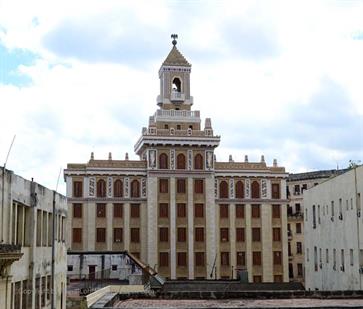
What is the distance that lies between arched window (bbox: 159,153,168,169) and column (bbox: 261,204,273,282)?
12.6 m

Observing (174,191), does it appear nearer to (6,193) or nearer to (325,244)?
(325,244)

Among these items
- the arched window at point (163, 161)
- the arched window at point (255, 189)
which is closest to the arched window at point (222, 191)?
the arched window at point (255, 189)

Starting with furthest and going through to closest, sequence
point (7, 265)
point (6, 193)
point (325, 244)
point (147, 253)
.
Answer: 1. point (147, 253)
2. point (325, 244)
3. point (6, 193)
4. point (7, 265)

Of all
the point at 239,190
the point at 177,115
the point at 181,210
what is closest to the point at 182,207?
the point at 181,210

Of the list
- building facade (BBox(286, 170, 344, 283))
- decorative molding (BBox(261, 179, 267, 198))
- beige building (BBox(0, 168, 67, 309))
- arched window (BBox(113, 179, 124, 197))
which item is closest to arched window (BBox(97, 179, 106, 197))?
arched window (BBox(113, 179, 124, 197))

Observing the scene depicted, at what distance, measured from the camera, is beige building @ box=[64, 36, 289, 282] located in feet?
234

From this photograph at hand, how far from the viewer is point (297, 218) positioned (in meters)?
92.8

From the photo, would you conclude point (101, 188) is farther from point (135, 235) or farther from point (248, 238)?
point (248, 238)

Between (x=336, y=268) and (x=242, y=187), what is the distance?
111 ft

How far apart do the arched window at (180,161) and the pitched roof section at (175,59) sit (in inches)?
493

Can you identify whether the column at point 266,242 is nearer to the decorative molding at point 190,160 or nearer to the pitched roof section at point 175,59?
the decorative molding at point 190,160

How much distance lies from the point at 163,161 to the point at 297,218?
2899cm

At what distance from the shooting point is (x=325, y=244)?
44.3 m

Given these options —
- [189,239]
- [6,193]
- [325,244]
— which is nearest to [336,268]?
[325,244]
